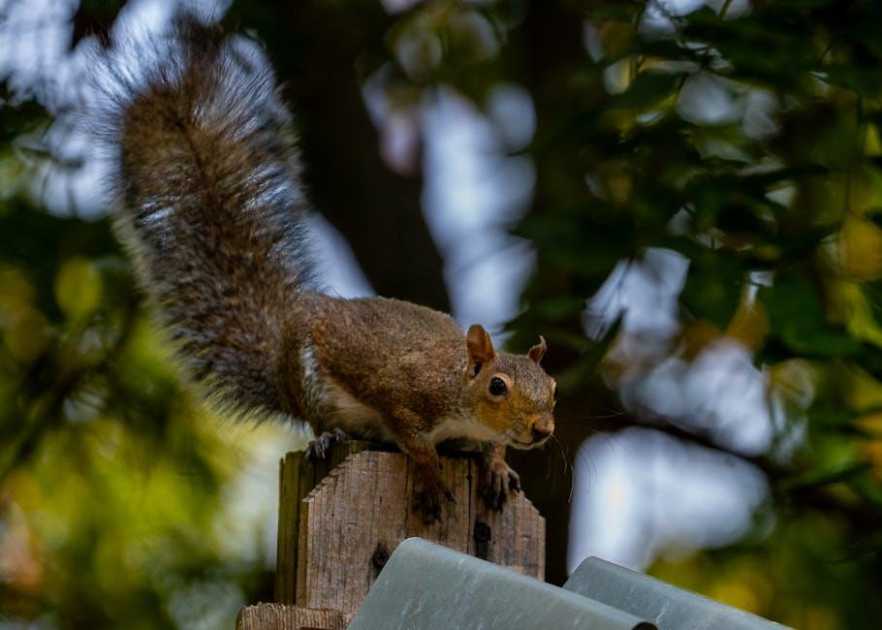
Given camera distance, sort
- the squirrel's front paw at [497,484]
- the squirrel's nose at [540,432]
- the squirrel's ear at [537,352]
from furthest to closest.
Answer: the squirrel's ear at [537,352], the squirrel's nose at [540,432], the squirrel's front paw at [497,484]

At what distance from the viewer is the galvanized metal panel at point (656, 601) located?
176cm

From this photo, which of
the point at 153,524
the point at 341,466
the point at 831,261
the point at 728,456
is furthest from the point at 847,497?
the point at 341,466

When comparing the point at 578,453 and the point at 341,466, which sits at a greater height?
the point at 341,466

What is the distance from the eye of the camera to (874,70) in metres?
3.22

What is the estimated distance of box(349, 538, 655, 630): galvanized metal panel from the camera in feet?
5.46

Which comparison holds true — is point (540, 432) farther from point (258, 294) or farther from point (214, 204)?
point (214, 204)

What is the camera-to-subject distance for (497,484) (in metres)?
2.55

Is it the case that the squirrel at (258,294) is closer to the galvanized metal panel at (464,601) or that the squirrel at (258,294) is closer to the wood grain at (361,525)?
the wood grain at (361,525)

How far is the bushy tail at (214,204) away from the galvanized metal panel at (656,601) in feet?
4.95

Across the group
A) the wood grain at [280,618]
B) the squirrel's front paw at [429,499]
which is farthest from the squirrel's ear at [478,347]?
the wood grain at [280,618]

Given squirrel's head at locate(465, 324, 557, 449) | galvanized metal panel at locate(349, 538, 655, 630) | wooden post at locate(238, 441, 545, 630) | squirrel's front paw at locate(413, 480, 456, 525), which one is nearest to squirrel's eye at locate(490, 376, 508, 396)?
squirrel's head at locate(465, 324, 557, 449)

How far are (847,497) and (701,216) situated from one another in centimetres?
219

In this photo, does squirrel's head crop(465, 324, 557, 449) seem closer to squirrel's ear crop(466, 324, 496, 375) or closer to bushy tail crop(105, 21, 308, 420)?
squirrel's ear crop(466, 324, 496, 375)

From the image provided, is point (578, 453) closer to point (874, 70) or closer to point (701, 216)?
point (701, 216)
